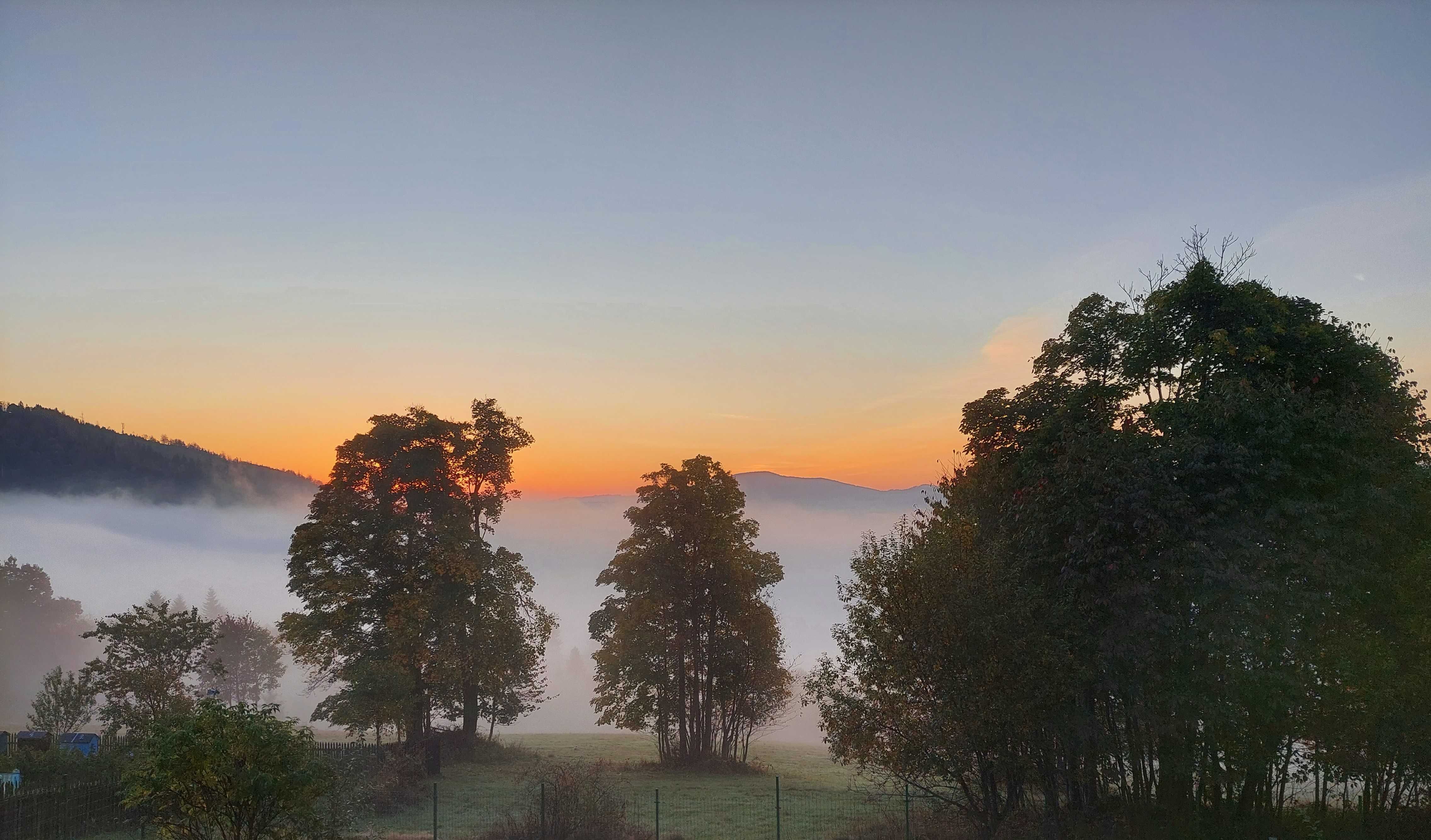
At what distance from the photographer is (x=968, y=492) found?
28.9m

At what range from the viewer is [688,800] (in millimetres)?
33312

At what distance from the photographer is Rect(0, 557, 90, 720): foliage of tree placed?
355 feet

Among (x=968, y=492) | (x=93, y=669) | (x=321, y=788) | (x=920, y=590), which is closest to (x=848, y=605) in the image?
(x=920, y=590)

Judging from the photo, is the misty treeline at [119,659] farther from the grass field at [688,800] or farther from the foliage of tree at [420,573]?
the grass field at [688,800]

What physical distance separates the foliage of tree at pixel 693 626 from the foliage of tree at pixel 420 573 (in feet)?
14.8

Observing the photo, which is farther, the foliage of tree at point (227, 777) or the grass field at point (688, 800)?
the grass field at point (688, 800)

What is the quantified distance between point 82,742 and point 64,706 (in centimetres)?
584

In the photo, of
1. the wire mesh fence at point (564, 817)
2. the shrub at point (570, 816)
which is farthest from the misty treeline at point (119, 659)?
the shrub at point (570, 816)

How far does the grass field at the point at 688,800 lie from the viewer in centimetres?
2653

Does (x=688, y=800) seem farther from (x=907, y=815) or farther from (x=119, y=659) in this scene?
(x=119, y=659)

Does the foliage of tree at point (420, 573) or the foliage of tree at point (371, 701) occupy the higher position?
the foliage of tree at point (420, 573)

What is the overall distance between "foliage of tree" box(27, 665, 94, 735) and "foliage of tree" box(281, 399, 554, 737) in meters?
7.73

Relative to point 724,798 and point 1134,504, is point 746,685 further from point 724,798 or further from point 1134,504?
point 1134,504

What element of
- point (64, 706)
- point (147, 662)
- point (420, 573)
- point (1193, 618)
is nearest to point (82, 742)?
point (147, 662)
